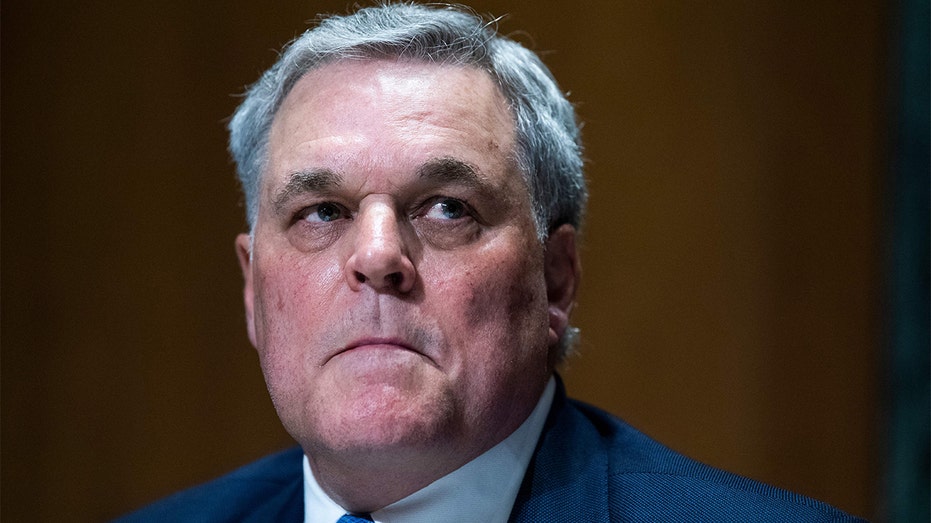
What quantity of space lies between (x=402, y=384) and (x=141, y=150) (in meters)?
1.54

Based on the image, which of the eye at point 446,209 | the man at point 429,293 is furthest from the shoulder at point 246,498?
the eye at point 446,209

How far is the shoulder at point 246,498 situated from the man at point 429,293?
271 millimetres

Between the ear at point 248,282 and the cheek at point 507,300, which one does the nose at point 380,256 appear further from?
the ear at point 248,282

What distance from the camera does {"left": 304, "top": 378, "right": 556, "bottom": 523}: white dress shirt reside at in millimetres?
1604

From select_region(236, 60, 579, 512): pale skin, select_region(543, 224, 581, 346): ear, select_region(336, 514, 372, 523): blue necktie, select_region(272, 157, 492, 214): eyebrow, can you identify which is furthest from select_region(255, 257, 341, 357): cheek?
select_region(543, 224, 581, 346): ear

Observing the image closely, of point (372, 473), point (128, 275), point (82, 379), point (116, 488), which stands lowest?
point (116, 488)

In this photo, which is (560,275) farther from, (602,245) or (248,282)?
(602,245)

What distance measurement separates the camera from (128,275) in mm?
2764

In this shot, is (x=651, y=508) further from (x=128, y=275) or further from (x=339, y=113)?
(x=128, y=275)

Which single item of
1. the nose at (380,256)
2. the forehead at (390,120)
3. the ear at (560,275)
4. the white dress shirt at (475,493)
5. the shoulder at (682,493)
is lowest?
the shoulder at (682,493)

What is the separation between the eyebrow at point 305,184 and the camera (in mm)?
1603

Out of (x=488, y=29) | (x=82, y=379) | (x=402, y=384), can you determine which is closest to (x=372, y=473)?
(x=402, y=384)

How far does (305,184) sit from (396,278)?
0.77 feet

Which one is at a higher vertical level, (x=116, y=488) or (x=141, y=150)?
(x=141, y=150)
